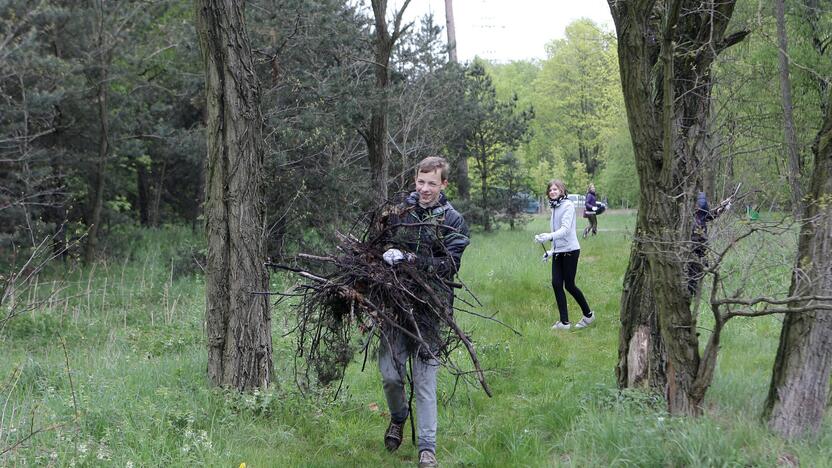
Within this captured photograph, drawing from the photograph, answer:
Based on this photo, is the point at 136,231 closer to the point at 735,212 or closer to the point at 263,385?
the point at 263,385

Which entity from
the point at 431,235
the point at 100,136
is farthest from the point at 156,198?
the point at 431,235

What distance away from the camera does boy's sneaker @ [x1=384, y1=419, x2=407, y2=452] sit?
4863 millimetres

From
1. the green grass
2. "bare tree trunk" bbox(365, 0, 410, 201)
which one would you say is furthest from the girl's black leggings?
"bare tree trunk" bbox(365, 0, 410, 201)

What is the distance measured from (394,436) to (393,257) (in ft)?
4.71

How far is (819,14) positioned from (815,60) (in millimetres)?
1186

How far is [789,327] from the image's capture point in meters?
4.41

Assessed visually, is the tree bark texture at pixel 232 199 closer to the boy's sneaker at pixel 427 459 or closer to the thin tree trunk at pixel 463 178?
the boy's sneaker at pixel 427 459

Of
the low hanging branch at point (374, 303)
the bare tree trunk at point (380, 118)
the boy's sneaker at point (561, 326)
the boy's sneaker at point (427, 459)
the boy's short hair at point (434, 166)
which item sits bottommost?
the boy's sneaker at point (561, 326)

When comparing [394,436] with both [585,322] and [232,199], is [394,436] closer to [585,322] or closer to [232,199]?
[232,199]

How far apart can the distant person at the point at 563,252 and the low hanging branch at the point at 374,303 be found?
453 centimetres

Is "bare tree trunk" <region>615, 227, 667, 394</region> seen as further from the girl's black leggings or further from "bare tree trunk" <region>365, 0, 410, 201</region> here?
"bare tree trunk" <region>365, 0, 410, 201</region>

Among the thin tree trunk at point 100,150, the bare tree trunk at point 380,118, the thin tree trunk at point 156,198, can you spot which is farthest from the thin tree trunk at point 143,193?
the bare tree trunk at point 380,118

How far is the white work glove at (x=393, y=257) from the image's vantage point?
4.26 metres

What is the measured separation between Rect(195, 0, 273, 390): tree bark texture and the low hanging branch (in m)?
0.93
